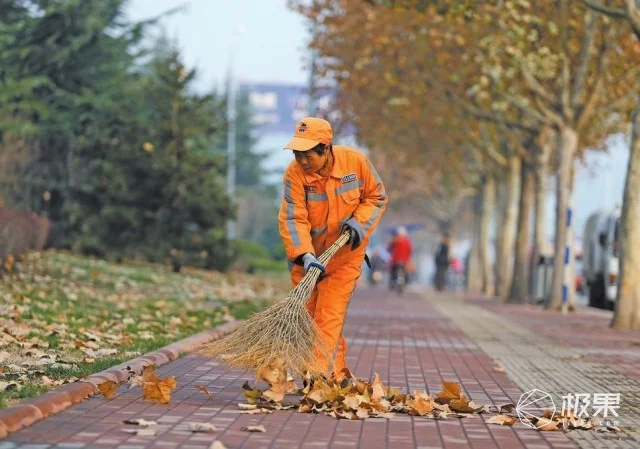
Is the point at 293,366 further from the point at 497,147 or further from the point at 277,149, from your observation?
the point at 277,149

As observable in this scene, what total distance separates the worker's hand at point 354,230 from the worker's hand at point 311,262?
0.32 metres

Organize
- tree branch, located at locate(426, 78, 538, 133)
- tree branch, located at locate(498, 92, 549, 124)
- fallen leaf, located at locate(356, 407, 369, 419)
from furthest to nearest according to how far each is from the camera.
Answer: tree branch, located at locate(426, 78, 538, 133) < tree branch, located at locate(498, 92, 549, 124) < fallen leaf, located at locate(356, 407, 369, 419)

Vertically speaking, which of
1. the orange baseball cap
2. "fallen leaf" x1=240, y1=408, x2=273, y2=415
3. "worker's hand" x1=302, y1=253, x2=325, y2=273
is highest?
the orange baseball cap

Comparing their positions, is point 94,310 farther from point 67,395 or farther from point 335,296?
point 67,395

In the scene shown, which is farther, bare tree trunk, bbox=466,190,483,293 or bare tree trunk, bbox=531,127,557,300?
bare tree trunk, bbox=466,190,483,293

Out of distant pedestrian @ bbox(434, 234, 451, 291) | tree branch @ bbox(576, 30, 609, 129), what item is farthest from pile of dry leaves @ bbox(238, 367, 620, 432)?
distant pedestrian @ bbox(434, 234, 451, 291)

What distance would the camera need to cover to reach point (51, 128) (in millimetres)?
38125

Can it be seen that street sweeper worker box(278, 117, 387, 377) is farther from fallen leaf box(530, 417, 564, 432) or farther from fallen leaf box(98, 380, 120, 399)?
fallen leaf box(530, 417, 564, 432)

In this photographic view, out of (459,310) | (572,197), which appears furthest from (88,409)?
(572,197)

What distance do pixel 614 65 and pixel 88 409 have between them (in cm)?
2551

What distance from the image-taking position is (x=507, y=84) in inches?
1405

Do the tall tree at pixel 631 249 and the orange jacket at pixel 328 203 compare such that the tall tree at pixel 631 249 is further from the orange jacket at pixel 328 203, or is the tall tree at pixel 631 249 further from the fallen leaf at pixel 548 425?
the fallen leaf at pixel 548 425

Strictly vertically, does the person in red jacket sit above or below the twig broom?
above

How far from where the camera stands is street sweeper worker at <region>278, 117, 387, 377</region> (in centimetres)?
1093
